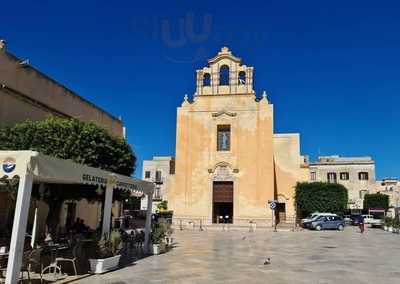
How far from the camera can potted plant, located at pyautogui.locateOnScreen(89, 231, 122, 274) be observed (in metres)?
10.7

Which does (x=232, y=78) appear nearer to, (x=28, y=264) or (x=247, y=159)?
(x=247, y=159)

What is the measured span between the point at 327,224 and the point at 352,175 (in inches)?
962

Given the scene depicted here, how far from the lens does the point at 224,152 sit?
39.2m

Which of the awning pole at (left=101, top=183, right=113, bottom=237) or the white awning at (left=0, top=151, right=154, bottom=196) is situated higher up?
the white awning at (left=0, top=151, right=154, bottom=196)

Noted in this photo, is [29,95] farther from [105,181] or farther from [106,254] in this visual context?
[106,254]

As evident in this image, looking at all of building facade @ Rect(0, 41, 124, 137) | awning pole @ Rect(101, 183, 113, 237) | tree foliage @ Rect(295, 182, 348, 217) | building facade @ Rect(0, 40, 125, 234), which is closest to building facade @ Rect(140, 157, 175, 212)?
tree foliage @ Rect(295, 182, 348, 217)

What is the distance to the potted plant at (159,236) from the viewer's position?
1511 cm

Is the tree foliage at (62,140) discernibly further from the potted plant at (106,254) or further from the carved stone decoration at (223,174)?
the carved stone decoration at (223,174)

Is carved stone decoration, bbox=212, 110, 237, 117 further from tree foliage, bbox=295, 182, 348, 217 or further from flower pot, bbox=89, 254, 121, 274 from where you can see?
flower pot, bbox=89, 254, 121, 274

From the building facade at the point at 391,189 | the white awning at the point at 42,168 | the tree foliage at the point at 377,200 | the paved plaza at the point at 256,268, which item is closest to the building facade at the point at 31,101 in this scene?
the paved plaza at the point at 256,268

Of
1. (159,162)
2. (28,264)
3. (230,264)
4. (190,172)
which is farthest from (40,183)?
(159,162)

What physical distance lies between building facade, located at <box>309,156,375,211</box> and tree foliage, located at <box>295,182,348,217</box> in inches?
551

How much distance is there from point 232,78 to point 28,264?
32.3 meters

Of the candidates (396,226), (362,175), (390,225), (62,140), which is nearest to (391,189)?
(362,175)
